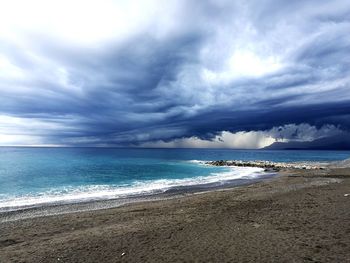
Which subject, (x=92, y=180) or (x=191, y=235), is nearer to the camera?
(x=191, y=235)

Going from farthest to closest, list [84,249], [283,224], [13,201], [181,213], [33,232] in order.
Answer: [13,201]
[181,213]
[33,232]
[283,224]
[84,249]

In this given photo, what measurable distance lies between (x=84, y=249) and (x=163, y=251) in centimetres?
Answer: 302

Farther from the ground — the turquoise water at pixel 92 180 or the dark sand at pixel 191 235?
the dark sand at pixel 191 235

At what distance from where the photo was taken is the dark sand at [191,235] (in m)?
8.40

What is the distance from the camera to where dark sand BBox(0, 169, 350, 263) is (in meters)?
8.40

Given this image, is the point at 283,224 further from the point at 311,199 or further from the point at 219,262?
the point at 311,199

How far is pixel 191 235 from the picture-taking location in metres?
10.4

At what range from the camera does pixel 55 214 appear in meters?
16.3

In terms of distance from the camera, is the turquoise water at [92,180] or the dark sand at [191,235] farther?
the turquoise water at [92,180]

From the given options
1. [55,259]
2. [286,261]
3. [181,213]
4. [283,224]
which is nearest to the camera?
[286,261]

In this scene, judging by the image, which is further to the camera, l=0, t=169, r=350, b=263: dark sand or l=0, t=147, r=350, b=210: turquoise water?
l=0, t=147, r=350, b=210: turquoise water

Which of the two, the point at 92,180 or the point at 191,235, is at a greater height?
the point at 191,235

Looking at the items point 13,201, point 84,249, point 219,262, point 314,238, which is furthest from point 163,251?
point 13,201

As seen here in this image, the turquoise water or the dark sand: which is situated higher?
the dark sand
